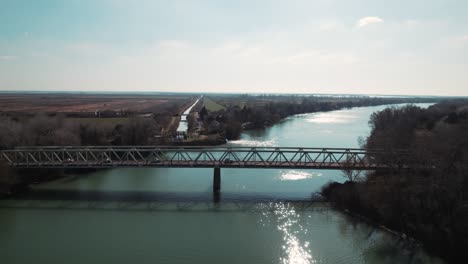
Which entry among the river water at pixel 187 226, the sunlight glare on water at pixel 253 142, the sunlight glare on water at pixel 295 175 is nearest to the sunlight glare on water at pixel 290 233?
the river water at pixel 187 226

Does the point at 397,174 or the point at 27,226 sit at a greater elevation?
the point at 397,174

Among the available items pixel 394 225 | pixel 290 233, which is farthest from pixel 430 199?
pixel 290 233

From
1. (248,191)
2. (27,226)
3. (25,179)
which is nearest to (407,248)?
(248,191)

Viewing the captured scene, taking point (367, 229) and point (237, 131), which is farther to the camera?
point (237, 131)

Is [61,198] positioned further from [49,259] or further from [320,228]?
[320,228]

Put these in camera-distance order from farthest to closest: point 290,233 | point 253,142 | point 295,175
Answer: point 253,142, point 295,175, point 290,233

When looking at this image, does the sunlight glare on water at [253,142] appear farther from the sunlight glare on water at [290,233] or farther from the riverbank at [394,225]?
the sunlight glare on water at [290,233]

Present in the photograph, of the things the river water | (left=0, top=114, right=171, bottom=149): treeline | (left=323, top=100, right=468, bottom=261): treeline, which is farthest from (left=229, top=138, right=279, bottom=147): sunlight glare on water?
(left=323, top=100, right=468, bottom=261): treeline

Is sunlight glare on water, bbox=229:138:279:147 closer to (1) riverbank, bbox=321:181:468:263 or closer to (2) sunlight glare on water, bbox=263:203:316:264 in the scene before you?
(1) riverbank, bbox=321:181:468:263

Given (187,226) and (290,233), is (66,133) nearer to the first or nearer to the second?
(187,226)
